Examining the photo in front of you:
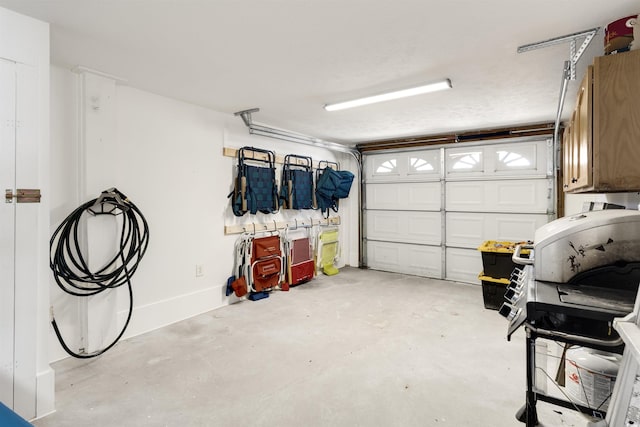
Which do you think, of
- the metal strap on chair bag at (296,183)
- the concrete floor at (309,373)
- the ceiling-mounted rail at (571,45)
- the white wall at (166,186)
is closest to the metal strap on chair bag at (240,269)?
the white wall at (166,186)

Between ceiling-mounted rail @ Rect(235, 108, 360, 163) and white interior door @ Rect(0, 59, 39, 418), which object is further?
ceiling-mounted rail @ Rect(235, 108, 360, 163)

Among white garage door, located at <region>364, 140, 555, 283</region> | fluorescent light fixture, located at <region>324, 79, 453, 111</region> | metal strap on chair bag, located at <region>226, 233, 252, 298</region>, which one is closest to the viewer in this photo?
fluorescent light fixture, located at <region>324, 79, 453, 111</region>

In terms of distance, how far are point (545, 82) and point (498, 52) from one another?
0.92 metres

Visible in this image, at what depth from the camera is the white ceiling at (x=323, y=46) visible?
1.76 m

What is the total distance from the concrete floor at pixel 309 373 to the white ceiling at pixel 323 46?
237 cm

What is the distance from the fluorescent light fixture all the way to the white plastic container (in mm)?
2217

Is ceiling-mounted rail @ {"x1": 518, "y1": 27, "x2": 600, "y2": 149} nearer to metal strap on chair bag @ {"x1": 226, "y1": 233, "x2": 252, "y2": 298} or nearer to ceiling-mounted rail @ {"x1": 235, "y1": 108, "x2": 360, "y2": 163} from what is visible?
ceiling-mounted rail @ {"x1": 235, "y1": 108, "x2": 360, "y2": 163}

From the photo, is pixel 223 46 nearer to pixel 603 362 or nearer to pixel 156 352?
pixel 156 352

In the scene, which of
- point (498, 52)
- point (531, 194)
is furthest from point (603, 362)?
point (531, 194)

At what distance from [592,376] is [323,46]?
2578 millimetres

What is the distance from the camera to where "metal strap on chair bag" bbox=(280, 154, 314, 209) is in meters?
4.80

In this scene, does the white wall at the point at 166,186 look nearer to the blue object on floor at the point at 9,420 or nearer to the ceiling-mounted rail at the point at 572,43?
the blue object on floor at the point at 9,420

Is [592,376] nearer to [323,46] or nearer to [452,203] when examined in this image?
[323,46]

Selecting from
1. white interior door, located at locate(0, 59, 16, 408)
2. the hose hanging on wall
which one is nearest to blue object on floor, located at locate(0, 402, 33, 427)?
white interior door, located at locate(0, 59, 16, 408)
